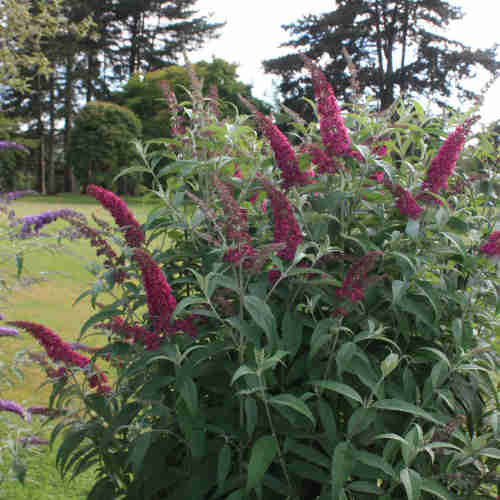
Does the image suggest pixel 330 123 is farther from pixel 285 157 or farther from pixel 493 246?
pixel 493 246

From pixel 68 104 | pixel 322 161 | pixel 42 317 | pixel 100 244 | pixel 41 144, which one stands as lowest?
pixel 42 317

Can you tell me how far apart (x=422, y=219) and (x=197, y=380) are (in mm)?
955

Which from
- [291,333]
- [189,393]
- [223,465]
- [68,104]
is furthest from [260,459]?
[68,104]

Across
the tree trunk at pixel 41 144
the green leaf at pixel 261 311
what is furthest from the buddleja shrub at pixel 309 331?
the tree trunk at pixel 41 144

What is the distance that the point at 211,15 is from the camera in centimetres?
3481

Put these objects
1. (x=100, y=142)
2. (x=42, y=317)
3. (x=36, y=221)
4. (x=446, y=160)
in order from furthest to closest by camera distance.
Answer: (x=100, y=142), (x=42, y=317), (x=36, y=221), (x=446, y=160)

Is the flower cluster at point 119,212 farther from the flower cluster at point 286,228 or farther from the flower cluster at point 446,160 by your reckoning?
the flower cluster at point 446,160

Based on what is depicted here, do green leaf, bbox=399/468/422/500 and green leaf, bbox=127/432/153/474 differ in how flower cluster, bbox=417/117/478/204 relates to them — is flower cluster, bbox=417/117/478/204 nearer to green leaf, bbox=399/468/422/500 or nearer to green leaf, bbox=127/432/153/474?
green leaf, bbox=399/468/422/500

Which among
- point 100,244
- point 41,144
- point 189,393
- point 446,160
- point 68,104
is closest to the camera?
point 189,393

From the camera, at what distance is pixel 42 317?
20.2 ft

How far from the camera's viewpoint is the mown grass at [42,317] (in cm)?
226

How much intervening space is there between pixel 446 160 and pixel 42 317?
5.80 m

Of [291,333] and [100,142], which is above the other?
[100,142]

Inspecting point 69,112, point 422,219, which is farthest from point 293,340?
point 69,112
